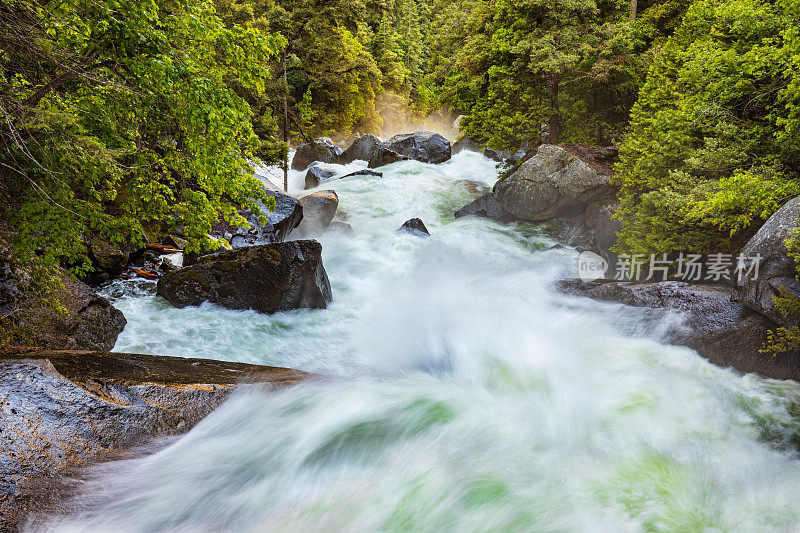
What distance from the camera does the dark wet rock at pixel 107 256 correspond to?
26.7 feet

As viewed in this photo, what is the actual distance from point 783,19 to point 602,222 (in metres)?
5.06

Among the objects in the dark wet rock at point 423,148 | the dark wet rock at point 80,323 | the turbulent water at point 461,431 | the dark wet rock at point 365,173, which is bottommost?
the turbulent water at point 461,431

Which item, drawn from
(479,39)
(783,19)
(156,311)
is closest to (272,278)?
(156,311)

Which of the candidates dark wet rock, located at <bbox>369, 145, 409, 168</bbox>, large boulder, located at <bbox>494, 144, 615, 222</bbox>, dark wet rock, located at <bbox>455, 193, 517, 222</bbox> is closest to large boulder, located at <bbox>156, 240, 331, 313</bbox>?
large boulder, located at <bbox>494, 144, 615, 222</bbox>

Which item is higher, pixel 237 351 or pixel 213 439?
pixel 213 439

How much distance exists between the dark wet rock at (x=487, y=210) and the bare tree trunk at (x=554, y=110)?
2878mm

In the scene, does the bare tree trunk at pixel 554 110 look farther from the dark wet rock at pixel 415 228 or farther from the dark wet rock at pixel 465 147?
the dark wet rock at pixel 465 147

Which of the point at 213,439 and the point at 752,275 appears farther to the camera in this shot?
the point at 752,275

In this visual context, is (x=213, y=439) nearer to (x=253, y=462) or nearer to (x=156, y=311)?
(x=253, y=462)

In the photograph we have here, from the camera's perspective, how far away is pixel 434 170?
2073 centimetres

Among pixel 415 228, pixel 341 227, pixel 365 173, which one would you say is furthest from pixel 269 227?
pixel 365 173

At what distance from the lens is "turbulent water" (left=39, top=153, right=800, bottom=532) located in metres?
3.27

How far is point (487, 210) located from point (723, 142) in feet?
24.5

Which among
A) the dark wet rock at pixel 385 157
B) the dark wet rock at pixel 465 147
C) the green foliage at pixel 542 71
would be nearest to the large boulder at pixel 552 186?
the green foliage at pixel 542 71
